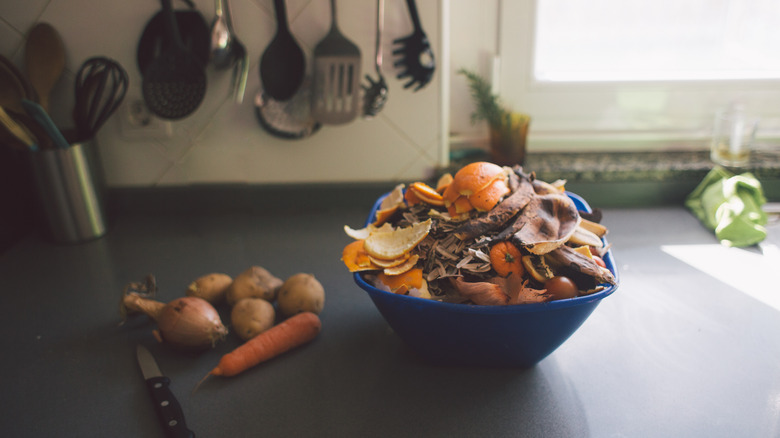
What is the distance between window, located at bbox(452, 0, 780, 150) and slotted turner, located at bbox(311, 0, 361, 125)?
298 millimetres

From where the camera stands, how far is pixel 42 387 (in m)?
0.65

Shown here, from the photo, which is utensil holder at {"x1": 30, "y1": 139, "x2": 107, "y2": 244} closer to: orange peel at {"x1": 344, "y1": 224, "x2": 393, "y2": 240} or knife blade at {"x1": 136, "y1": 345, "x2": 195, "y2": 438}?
knife blade at {"x1": 136, "y1": 345, "x2": 195, "y2": 438}

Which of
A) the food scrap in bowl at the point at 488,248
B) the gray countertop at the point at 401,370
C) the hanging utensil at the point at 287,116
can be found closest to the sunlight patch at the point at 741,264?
the gray countertop at the point at 401,370

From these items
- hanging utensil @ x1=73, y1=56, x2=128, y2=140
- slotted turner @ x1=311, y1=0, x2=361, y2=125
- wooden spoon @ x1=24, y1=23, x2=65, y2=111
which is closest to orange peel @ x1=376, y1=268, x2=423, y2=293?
slotted turner @ x1=311, y1=0, x2=361, y2=125

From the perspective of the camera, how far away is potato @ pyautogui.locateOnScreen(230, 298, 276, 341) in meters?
0.70

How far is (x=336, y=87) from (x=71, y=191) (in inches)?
19.8

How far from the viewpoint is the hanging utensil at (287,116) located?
102 cm

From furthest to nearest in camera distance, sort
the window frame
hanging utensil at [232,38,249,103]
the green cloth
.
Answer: the window frame < hanging utensil at [232,38,249,103] < the green cloth

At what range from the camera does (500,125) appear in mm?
1055

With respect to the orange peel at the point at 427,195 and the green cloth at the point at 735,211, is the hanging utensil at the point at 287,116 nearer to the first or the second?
the orange peel at the point at 427,195

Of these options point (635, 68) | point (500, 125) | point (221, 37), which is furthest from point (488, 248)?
point (635, 68)

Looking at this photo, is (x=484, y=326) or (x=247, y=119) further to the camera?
(x=247, y=119)

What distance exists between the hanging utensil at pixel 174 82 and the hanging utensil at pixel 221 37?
46 mm

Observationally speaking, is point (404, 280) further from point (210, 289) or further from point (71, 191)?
point (71, 191)
